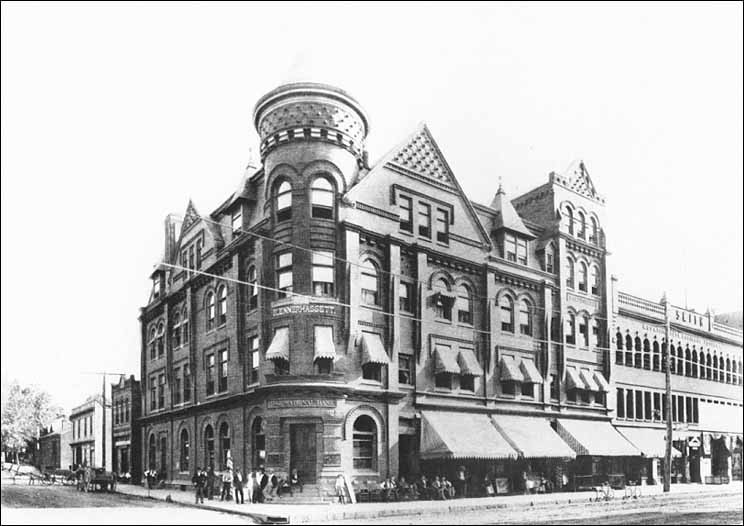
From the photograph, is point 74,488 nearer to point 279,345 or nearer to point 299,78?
point 279,345

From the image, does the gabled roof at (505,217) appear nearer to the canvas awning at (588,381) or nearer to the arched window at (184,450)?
the canvas awning at (588,381)

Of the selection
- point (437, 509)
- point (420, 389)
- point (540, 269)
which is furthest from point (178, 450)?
point (540, 269)

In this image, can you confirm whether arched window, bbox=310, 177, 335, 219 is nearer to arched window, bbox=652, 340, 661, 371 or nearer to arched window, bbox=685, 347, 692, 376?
arched window, bbox=652, 340, 661, 371

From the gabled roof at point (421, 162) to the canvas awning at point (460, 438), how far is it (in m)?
7.82

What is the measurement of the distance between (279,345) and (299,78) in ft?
28.1

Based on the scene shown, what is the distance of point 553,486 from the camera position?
2997cm

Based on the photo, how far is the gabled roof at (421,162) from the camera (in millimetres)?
26781

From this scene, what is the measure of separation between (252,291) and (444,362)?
291 inches

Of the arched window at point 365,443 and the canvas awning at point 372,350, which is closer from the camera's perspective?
the canvas awning at point 372,350

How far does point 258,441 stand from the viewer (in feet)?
85.3

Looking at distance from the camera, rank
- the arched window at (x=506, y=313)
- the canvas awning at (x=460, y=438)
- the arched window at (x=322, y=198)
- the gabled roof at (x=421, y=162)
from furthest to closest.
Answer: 1. the arched window at (x=506, y=313)
2. the gabled roof at (x=421, y=162)
3. the canvas awning at (x=460, y=438)
4. the arched window at (x=322, y=198)

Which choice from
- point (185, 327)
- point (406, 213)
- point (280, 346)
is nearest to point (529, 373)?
point (406, 213)

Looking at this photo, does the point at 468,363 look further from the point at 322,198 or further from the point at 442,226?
the point at 322,198

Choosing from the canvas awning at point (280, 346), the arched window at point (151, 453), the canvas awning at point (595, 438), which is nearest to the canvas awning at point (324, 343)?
the canvas awning at point (280, 346)
